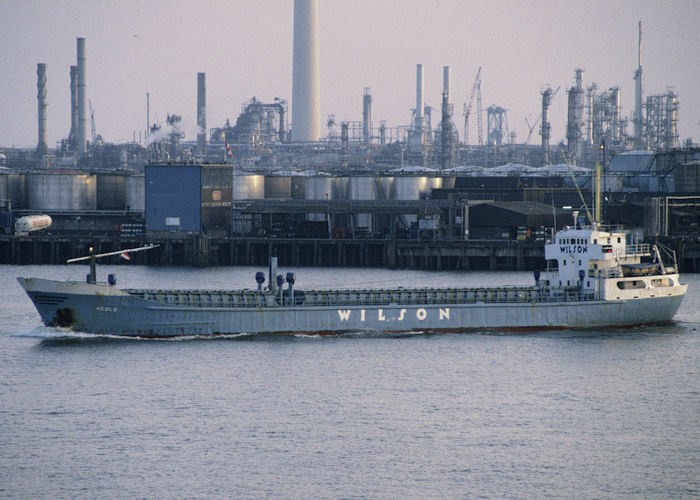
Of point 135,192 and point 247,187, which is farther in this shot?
point 247,187

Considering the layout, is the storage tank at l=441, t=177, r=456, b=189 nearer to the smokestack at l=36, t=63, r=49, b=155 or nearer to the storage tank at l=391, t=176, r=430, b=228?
the storage tank at l=391, t=176, r=430, b=228

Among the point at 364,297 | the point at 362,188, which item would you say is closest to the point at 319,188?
the point at 362,188

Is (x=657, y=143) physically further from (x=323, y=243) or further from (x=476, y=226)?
(x=323, y=243)

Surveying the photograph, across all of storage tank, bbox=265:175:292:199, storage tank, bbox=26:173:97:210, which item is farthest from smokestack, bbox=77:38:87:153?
storage tank, bbox=26:173:97:210

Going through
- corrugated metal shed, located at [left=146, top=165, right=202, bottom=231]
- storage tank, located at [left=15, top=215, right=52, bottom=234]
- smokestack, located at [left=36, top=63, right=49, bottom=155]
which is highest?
smokestack, located at [left=36, top=63, right=49, bottom=155]

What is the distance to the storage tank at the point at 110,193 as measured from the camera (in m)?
120

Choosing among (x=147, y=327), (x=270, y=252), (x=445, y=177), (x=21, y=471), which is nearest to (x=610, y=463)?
(x=21, y=471)

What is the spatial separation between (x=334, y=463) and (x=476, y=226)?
64.3 metres

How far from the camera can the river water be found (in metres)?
33.2

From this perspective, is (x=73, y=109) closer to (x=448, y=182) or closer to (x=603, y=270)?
(x=448, y=182)

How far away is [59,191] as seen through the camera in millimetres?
116312

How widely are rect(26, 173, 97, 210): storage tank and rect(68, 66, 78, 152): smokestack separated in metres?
75.5

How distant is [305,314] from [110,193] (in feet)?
238

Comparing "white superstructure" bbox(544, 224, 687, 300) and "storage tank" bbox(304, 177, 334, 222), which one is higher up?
"storage tank" bbox(304, 177, 334, 222)
